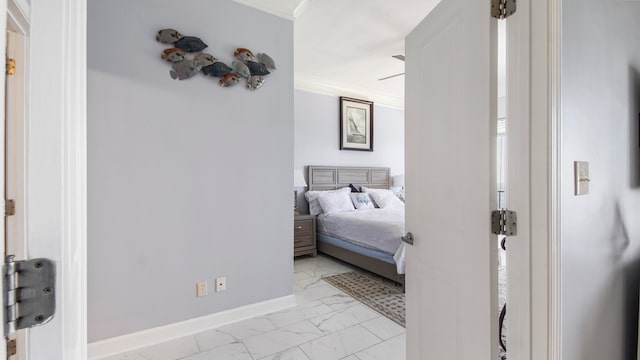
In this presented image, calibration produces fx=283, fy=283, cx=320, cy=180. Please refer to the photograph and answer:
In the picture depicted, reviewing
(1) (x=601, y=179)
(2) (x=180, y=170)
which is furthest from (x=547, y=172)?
(2) (x=180, y=170)

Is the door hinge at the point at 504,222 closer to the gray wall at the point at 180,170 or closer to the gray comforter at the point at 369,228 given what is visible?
the gray wall at the point at 180,170

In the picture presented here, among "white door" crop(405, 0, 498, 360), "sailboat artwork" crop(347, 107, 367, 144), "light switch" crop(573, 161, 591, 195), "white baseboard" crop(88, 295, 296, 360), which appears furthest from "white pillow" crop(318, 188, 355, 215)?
"light switch" crop(573, 161, 591, 195)

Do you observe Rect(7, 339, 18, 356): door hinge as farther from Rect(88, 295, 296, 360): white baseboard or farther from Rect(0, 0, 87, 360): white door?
Rect(88, 295, 296, 360): white baseboard

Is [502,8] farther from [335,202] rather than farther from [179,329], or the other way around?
[335,202]

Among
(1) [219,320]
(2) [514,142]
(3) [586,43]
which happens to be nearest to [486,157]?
(2) [514,142]

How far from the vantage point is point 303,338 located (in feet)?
6.95

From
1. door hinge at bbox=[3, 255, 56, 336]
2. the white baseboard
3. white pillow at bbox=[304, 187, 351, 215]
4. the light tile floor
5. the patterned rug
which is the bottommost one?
the light tile floor

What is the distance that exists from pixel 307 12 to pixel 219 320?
292 cm

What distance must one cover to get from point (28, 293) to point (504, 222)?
1260 mm

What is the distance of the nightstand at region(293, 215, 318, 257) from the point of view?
4.09 m

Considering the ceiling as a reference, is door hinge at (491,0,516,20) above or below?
below

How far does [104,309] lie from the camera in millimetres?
1924

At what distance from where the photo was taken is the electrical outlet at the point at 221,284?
7.55 feet

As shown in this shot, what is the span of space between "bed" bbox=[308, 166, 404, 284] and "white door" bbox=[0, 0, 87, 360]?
2.76m
